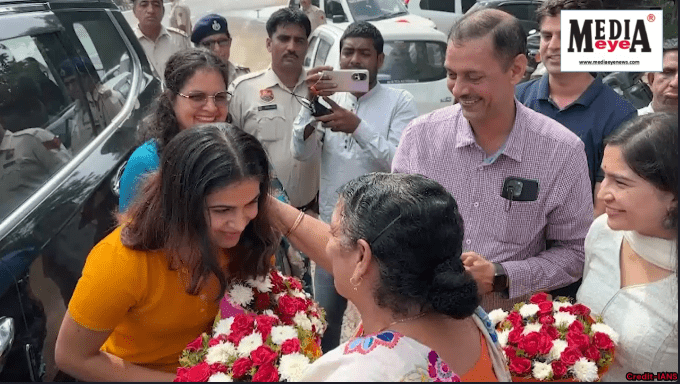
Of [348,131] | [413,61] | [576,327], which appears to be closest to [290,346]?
→ [576,327]

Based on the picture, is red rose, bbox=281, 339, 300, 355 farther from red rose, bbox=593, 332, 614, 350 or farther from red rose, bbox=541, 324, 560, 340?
red rose, bbox=593, 332, 614, 350

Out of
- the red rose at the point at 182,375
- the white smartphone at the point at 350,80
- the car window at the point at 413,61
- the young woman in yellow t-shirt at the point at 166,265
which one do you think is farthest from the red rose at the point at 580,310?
the car window at the point at 413,61

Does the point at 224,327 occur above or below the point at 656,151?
below

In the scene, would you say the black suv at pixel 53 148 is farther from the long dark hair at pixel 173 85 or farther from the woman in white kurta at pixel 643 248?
the woman in white kurta at pixel 643 248

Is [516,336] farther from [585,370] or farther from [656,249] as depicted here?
[656,249]

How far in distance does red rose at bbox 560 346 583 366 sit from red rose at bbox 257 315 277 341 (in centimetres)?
81

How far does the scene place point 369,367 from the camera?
1.44 m

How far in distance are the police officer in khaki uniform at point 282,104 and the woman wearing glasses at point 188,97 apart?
928 mm

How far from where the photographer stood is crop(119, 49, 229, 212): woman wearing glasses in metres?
3.18

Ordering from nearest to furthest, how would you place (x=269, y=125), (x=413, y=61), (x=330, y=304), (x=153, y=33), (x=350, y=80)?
(x=330, y=304)
(x=350, y=80)
(x=269, y=125)
(x=153, y=33)
(x=413, y=61)

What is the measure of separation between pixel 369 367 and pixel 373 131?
2.58 meters

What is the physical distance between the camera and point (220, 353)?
2.04 m

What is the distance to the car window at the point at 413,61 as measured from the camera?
27.9ft

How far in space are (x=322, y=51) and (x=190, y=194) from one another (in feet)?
20.8
